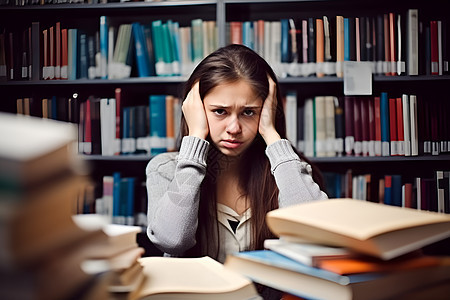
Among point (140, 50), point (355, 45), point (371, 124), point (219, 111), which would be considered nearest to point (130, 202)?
point (140, 50)

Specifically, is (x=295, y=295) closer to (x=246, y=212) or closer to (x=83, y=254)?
(x=83, y=254)

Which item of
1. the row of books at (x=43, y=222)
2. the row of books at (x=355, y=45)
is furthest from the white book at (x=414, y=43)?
the row of books at (x=43, y=222)

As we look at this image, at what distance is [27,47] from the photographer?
8.18 ft

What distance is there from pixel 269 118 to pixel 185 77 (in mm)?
966

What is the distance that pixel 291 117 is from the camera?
238 centimetres

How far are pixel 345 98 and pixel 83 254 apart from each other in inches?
83.9

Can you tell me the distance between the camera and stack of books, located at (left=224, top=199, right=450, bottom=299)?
505mm

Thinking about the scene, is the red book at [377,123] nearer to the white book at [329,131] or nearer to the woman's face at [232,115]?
the white book at [329,131]

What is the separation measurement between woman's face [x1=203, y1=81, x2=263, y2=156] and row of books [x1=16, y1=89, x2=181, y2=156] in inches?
38.0

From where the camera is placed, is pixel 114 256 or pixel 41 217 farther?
pixel 114 256

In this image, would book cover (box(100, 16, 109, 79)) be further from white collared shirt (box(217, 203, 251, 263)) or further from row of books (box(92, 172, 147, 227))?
white collared shirt (box(217, 203, 251, 263))

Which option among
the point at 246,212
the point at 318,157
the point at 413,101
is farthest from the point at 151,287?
the point at 413,101

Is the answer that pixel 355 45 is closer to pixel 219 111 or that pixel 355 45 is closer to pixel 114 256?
pixel 219 111

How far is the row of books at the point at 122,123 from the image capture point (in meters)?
2.41
